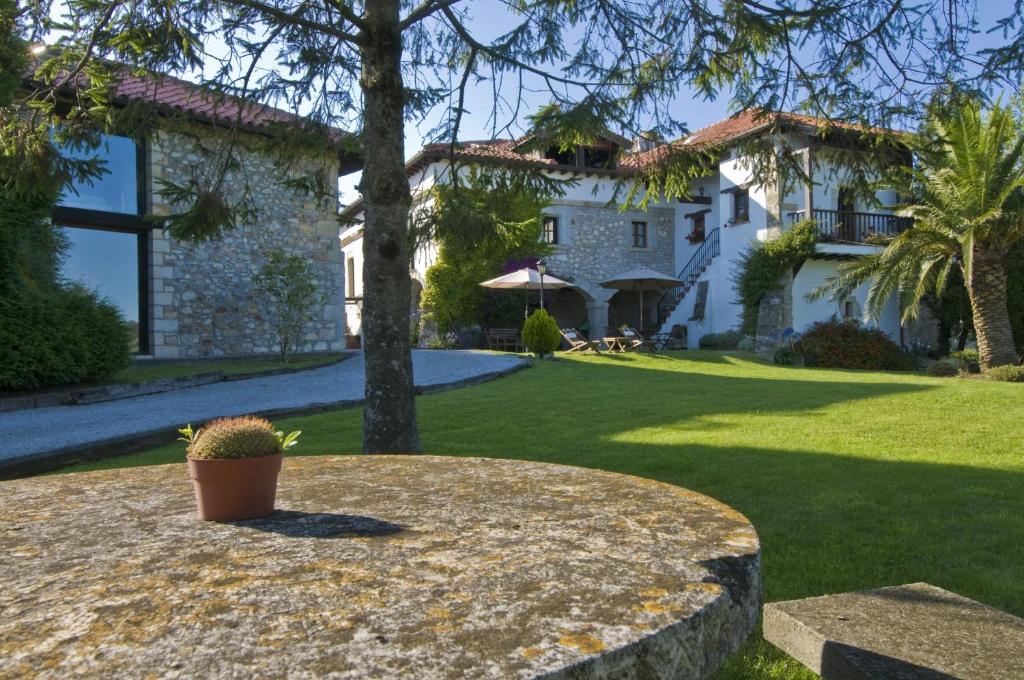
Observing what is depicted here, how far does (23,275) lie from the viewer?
988 cm

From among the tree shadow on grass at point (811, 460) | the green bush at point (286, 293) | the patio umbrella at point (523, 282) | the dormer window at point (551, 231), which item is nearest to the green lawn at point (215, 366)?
the green bush at point (286, 293)

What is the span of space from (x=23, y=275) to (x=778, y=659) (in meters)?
10.7

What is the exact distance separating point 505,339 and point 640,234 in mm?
7222

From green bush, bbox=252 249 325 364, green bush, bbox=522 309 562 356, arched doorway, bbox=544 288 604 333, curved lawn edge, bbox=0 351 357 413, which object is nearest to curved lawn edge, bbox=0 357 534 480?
curved lawn edge, bbox=0 351 357 413

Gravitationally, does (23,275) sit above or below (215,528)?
above

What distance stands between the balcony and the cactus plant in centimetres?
2051

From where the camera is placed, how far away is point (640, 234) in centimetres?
2530

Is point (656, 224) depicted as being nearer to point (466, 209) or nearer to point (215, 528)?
point (466, 209)

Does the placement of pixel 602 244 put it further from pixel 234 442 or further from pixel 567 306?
pixel 234 442

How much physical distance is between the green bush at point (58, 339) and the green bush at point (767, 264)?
51.3ft

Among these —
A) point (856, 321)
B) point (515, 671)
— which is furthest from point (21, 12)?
point (856, 321)

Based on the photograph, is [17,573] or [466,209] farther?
[466,209]

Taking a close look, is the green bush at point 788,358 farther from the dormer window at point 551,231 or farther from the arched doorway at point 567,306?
the arched doorway at point 567,306

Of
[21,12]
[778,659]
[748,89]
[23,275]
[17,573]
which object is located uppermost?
[21,12]
